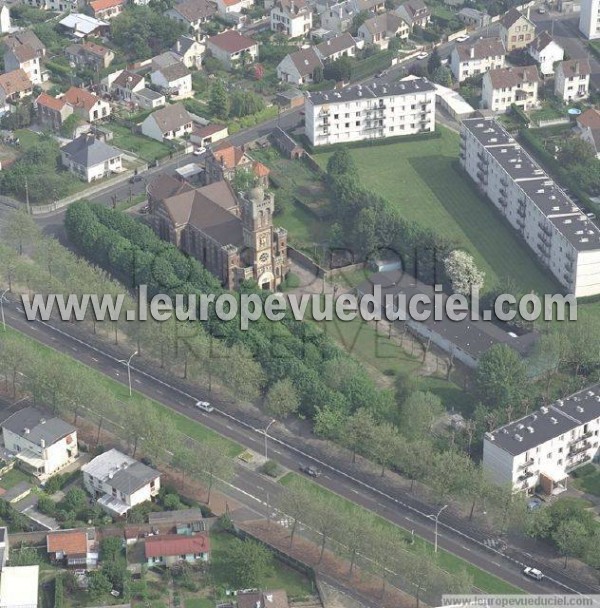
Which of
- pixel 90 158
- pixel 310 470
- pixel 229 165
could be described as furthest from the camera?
pixel 90 158

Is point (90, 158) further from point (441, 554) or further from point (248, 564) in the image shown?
point (441, 554)

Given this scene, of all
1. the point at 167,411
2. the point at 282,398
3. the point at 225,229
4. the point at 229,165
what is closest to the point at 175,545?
the point at 282,398

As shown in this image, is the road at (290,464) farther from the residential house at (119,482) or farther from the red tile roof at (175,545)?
the red tile roof at (175,545)

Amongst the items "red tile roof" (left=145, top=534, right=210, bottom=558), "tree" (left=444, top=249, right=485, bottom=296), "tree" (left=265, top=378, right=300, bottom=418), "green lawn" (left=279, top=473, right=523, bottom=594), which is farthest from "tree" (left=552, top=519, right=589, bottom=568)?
"tree" (left=444, top=249, right=485, bottom=296)

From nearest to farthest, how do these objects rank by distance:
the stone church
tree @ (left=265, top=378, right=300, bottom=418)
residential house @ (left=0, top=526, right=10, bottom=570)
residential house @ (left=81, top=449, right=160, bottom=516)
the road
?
residential house @ (left=0, top=526, right=10, bottom=570) < the road < residential house @ (left=81, top=449, right=160, bottom=516) < tree @ (left=265, top=378, right=300, bottom=418) < the stone church

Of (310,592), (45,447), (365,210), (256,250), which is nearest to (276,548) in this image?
(310,592)

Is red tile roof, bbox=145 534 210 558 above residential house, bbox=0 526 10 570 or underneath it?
underneath

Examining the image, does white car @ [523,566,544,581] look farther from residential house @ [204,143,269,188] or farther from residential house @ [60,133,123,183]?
residential house @ [60,133,123,183]
